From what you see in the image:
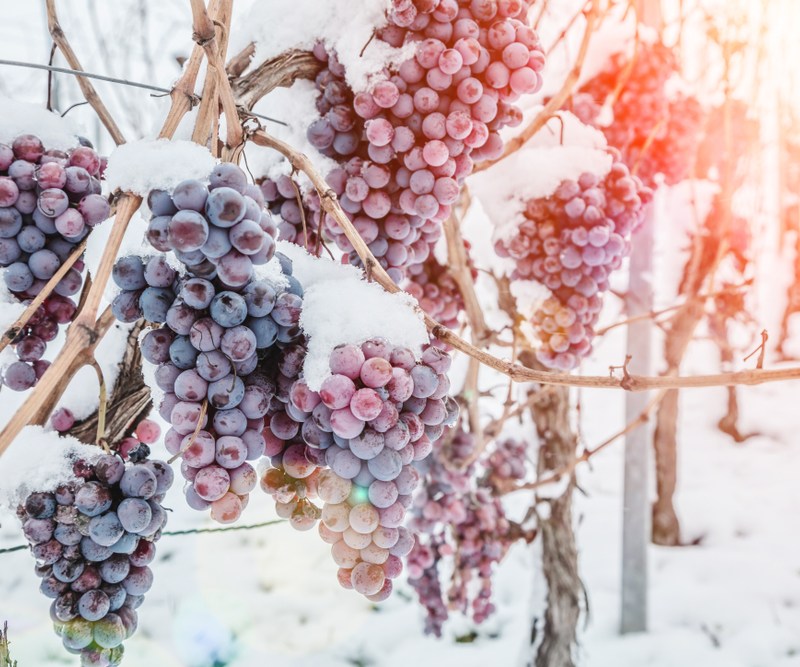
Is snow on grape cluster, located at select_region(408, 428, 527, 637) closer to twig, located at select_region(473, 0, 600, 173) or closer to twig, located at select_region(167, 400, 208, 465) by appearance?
twig, located at select_region(473, 0, 600, 173)

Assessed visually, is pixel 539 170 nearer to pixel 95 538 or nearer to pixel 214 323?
pixel 214 323

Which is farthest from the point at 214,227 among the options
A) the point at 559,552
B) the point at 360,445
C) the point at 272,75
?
the point at 559,552

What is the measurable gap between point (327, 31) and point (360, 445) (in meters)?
0.62

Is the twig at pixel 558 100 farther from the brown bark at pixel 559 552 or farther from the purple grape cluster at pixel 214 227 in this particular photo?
the brown bark at pixel 559 552

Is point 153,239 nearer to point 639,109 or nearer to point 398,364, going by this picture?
point 398,364

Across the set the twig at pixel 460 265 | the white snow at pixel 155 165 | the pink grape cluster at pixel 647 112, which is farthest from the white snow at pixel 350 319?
the pink grape cluster at pixel 647 112

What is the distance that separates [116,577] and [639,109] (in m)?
1.31

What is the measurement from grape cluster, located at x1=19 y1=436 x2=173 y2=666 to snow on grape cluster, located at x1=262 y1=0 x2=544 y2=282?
406 mm

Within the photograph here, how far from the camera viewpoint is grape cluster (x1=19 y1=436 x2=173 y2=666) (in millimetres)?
598

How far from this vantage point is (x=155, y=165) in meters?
0.54

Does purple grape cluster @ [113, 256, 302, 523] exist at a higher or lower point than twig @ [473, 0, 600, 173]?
lower

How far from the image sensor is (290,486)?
0.62 meters

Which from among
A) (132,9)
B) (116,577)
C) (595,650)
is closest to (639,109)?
(116,577)

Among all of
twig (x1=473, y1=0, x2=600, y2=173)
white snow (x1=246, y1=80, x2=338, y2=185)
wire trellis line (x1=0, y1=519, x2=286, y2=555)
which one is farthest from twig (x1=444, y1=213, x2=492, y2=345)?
wire trellis line (x1=0, y1=519, x2=286, y2=555)
